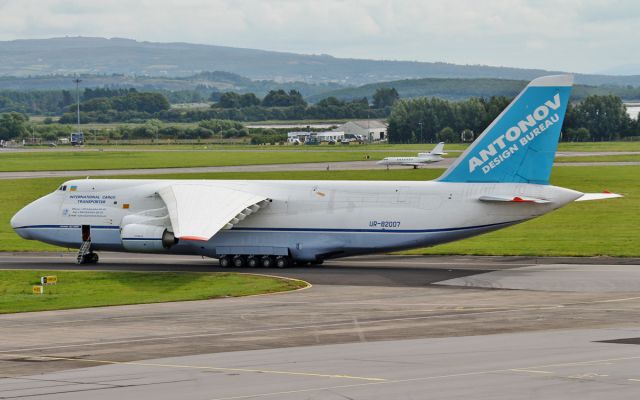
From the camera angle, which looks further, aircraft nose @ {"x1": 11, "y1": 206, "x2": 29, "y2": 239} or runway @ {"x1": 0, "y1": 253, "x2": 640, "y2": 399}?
aircraft nose @ {"x1": 11, "y1": 206, "x2": 29, "y2": 239}

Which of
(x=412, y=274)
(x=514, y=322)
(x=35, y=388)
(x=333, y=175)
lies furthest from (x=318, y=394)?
(x=333, y=175)

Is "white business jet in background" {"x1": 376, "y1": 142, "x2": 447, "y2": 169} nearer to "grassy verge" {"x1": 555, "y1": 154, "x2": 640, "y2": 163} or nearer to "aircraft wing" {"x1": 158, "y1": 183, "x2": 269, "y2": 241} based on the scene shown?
"grassy verge" {"x1": 555, "y1": 154, "x2": 640, "y2": 163}

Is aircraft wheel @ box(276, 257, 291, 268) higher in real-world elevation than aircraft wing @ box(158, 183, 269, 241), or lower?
lower

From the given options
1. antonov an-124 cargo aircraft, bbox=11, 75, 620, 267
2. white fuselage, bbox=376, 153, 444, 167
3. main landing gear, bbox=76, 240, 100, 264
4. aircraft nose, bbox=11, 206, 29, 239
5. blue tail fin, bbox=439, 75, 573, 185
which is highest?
blue tail fin, bbox=439, 75, 573, 185

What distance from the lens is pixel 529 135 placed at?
48.3m

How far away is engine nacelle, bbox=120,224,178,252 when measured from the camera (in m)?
52.3

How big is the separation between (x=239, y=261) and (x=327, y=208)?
494 cm

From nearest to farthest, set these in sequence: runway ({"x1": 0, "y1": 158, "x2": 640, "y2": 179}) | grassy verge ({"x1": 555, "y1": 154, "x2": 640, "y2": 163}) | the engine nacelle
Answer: the engine nacelle
runway ({"x1": 0, "y1": 158, "x2": 640, "y2": 179})
grassy verge ({"x1": 555, "y1": 154, "x2": 640, "y2": 163})

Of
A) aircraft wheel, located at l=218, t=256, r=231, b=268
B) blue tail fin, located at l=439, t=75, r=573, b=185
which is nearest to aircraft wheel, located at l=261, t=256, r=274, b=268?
aircraft wheel, located at l=218, t=256, r=231, b=268

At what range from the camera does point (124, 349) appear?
98.0 feet

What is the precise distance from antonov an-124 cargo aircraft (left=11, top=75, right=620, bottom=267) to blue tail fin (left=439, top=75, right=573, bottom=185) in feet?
0.14

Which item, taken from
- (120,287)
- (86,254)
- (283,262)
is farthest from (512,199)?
A: (86,254)

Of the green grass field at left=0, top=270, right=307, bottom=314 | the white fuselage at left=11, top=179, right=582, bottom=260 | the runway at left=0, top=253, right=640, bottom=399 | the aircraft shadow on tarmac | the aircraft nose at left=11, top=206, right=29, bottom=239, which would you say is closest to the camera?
the runway at left=0, top=253, right=640, bottom=399

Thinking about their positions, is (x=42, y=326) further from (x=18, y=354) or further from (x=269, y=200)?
(x=269, y=200)
